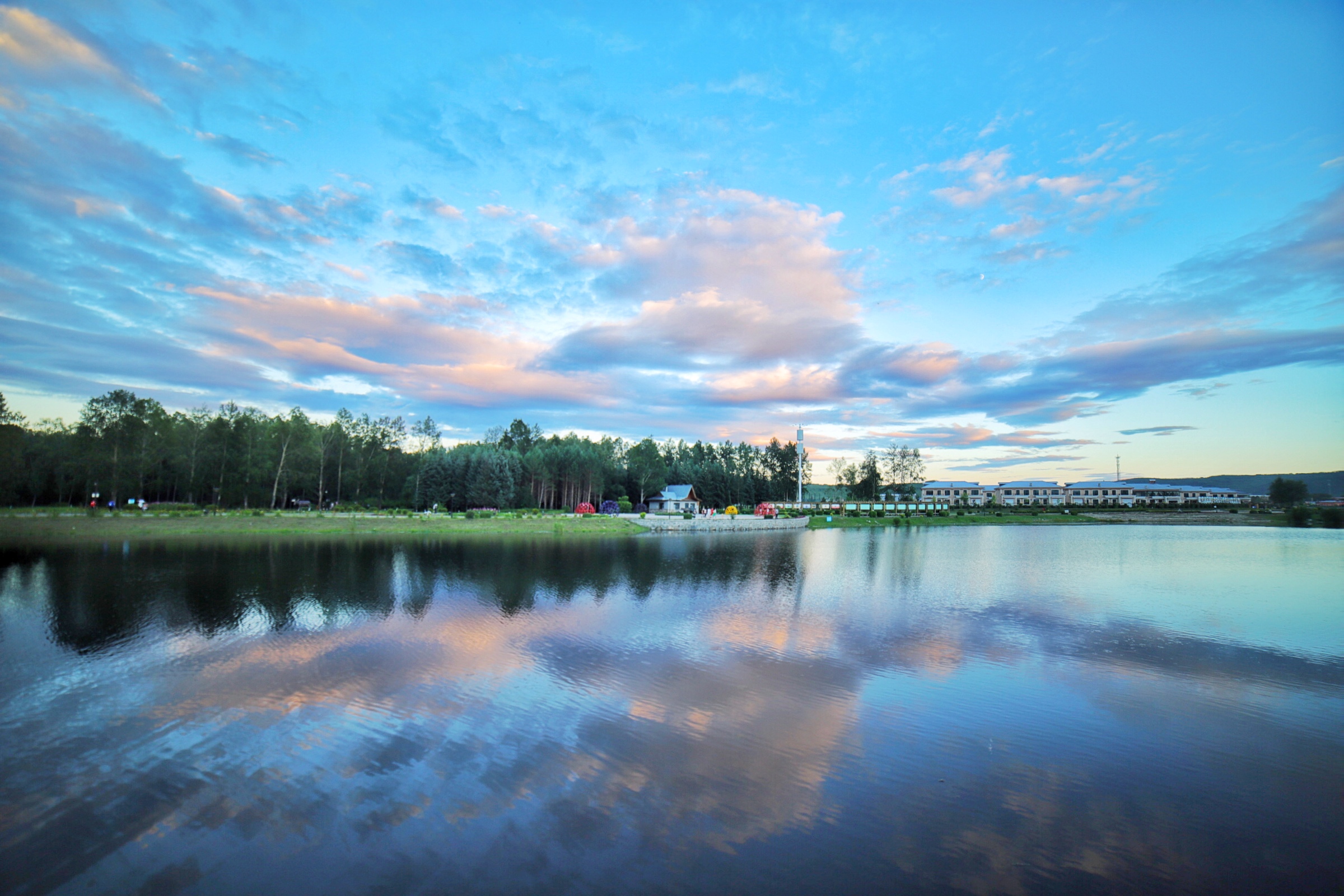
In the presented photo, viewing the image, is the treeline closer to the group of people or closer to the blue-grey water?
the group of people

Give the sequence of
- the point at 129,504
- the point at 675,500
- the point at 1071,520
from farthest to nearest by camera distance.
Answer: the point at 1071,520
the point at 675,500
the point at 129,504

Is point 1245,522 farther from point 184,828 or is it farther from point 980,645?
point 184,828

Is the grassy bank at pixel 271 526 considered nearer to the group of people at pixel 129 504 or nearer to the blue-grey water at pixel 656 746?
the group of people at pixel 129 504

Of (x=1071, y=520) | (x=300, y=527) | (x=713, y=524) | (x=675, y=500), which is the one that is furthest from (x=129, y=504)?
(x=1071, y=520)

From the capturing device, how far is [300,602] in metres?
18.6

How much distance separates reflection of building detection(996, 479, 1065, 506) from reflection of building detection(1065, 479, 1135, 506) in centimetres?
262

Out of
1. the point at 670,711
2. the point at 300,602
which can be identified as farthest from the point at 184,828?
the point at 300,602

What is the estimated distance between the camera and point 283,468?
68.6m

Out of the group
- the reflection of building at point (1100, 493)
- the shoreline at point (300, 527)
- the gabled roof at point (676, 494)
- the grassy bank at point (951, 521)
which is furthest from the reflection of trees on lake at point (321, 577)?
the reflection of building at point (1100, 493)

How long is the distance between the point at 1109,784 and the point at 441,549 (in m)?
33.7

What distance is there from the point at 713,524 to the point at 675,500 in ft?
72.0

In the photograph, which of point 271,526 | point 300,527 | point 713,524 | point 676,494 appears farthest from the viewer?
point 676,494

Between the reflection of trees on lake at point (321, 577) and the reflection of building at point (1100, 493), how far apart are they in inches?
6142

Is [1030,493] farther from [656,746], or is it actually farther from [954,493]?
[656,746]
